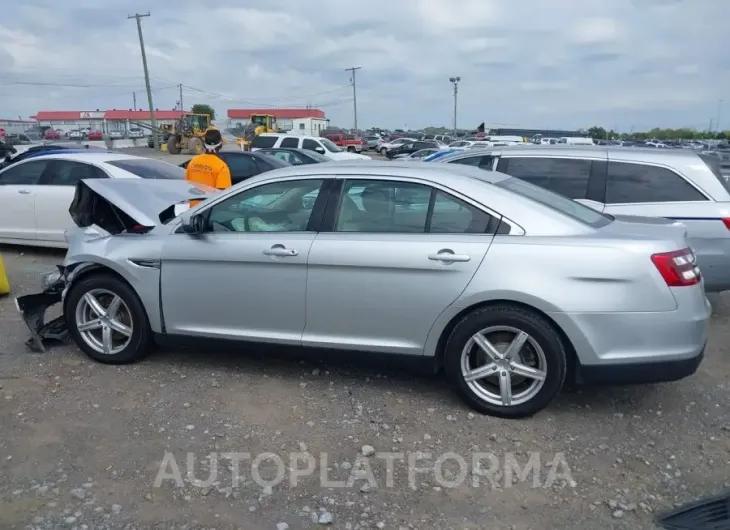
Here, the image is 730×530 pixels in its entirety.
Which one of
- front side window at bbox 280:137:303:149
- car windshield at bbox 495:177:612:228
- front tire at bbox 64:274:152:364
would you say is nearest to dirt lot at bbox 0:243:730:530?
front tire at bbox 64:274:152:364

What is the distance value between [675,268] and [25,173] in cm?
833

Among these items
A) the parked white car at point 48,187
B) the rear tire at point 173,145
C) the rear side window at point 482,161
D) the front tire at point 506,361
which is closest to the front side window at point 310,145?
the parked white car at point 48,187

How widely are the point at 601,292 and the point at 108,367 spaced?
138 inches

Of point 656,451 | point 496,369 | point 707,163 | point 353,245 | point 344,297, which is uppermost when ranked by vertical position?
point 707,163

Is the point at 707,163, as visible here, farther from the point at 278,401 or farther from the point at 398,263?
the point at 278,401

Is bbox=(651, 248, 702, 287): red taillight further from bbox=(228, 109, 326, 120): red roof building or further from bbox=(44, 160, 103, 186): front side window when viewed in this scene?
bbox=(228, 109, 326, 120): red roof building

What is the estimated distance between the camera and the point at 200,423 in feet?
13.0

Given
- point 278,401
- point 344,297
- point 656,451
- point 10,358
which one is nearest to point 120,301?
point 10,358

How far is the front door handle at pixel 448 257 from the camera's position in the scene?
12.8 feet

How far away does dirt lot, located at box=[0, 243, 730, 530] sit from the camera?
312 cm

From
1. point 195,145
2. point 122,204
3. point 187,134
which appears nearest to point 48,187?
point 122,204

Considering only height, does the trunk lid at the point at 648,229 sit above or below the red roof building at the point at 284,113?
below

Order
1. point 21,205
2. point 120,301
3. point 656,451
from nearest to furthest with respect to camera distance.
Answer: point 656,451 → point 120,301 → point 21,205

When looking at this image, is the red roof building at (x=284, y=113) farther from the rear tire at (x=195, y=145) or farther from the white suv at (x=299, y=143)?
the white suv at (x=299, y=143)
